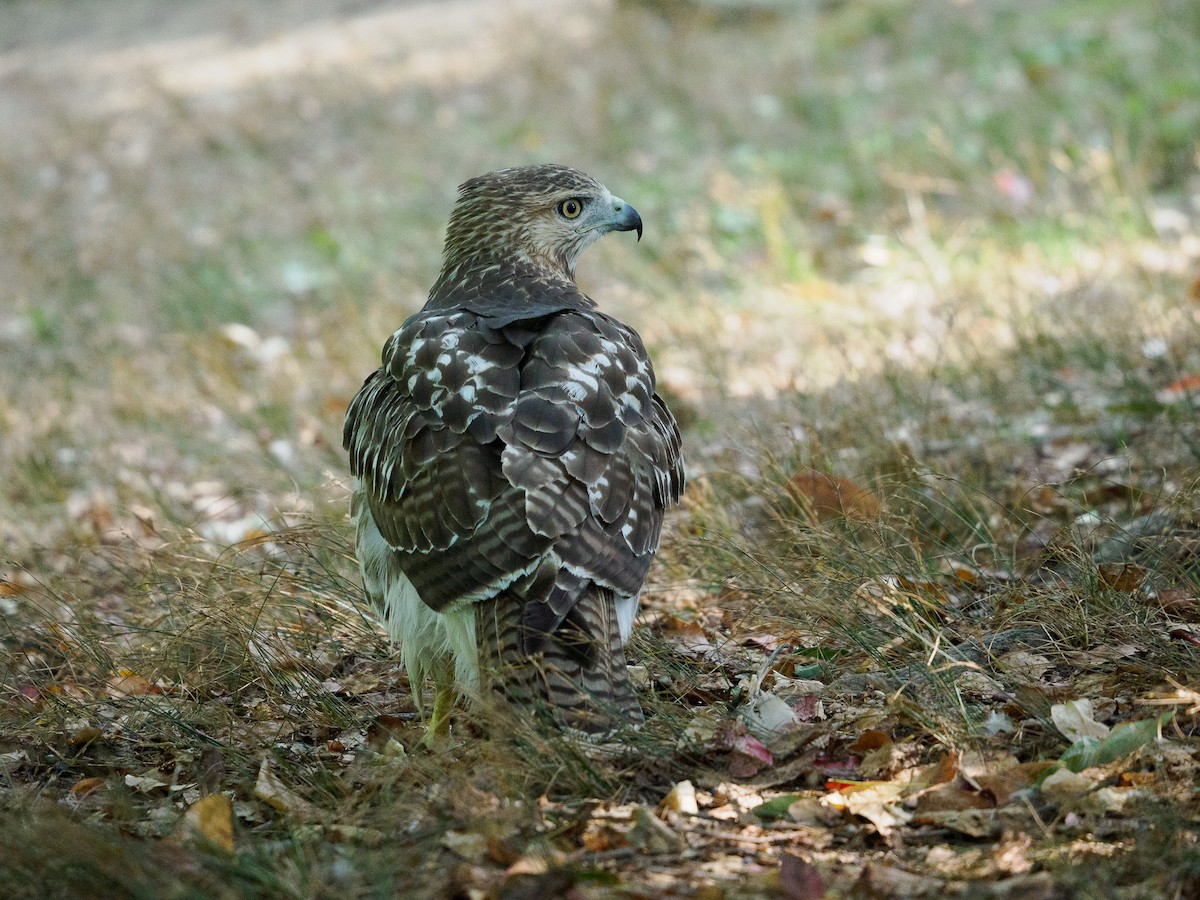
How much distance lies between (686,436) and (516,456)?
2.93 meters

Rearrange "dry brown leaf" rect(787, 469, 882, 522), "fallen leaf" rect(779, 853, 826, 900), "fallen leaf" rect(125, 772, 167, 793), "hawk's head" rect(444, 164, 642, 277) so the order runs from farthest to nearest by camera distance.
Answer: "hawk's head" rect(444, 164, 642, 277)
"dry brown leaf" rect(787, 469, 882, 522)
"fallen leaf" rect(125, 772, 167, 793)
"fallen leaf" rect(779, 853, 826, 900)

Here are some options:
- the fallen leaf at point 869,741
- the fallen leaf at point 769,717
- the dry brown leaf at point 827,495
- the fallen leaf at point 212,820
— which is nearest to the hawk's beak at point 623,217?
the dry brown leaf at point 827,495

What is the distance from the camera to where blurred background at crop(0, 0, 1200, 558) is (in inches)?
244

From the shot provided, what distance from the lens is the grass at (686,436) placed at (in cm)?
309

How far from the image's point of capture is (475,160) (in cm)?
1154

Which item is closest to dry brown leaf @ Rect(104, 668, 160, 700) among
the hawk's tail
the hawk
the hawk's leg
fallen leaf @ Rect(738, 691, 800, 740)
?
the hawk

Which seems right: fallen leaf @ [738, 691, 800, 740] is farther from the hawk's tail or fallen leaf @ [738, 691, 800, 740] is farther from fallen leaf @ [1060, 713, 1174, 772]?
fallen leaf @ [1060, 713, 1174, 772]

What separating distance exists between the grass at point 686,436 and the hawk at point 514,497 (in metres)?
0.25

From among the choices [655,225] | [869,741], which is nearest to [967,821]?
[869,741]

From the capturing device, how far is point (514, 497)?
345 cm

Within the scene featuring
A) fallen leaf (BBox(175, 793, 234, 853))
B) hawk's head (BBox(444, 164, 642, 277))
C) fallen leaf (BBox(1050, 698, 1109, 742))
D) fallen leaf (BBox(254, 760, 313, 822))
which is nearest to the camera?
fallen leaf (BBox(175, 793, 234, 853))

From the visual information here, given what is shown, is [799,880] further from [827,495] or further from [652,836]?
[827,495]

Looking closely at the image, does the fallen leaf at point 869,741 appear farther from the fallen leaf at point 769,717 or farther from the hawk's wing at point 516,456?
the hawk's wing at point 516,456

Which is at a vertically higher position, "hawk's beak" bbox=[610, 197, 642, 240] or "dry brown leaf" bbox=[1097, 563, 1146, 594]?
"hawk's beak" bbox=[610, 197, 642, 240]
